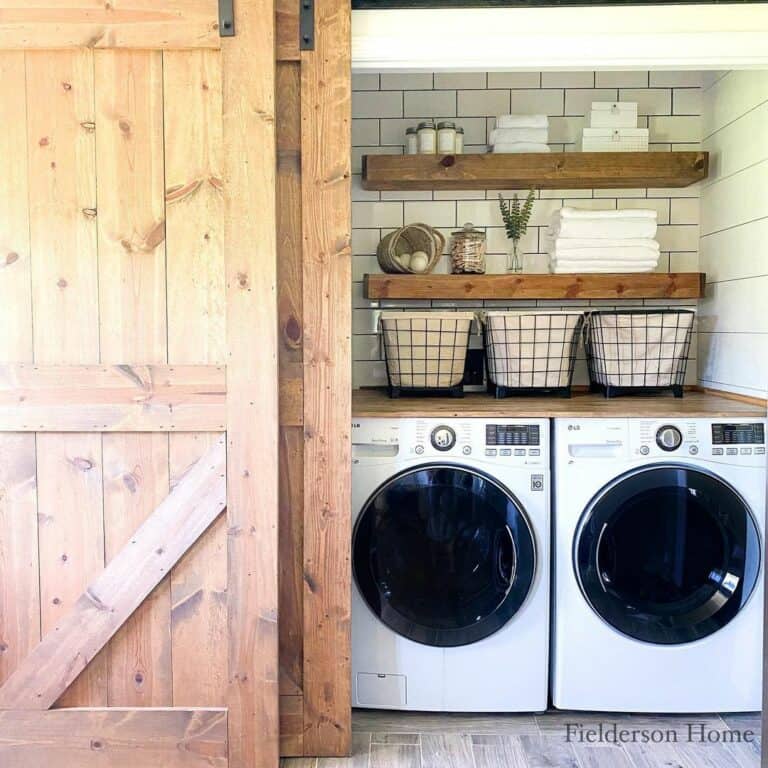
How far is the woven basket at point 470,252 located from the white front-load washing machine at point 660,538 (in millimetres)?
772

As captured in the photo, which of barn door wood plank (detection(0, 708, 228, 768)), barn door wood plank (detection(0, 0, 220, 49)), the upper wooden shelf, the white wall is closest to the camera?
barn door wood plank (detection(0, 0, 220, 49))

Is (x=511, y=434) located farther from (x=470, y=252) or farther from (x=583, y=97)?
(x=583, y=97)

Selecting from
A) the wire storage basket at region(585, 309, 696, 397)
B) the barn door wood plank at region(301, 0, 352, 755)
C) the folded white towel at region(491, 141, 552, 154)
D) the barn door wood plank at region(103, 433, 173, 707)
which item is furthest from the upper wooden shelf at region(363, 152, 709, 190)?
the barn door wood plank at region(103, 433, 173, 707)

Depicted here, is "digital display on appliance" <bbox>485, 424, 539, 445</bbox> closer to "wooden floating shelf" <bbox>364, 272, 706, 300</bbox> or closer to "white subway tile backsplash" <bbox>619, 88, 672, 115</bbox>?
"wooden floating shelf" <bbox>364, 272, 706, 300</bbox>

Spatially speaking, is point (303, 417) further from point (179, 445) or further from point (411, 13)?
point (411, 13)

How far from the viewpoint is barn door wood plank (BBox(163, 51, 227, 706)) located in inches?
79.5

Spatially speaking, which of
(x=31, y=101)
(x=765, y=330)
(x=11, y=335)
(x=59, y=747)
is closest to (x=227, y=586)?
(x=59, y=747)

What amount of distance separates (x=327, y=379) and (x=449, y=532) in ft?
1.99

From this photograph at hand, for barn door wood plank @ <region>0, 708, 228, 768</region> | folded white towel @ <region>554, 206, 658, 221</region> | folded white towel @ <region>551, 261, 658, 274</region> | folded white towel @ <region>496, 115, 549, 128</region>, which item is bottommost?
barn door wood plank @ <region>0, 708, 228, 768</region>

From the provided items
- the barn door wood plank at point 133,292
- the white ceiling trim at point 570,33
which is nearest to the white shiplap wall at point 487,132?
the white ceiling trim at point 570,33

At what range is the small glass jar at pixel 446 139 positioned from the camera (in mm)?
2777

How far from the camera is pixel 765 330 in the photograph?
2.45m

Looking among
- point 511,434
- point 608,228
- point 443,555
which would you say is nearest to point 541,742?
point 443,555

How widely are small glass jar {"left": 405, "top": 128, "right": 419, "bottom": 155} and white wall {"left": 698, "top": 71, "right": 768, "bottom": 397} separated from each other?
1115 mm
